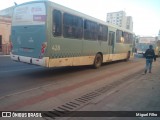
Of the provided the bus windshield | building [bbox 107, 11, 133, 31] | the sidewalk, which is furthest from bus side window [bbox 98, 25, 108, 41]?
building [bbox 107, 11, 133, 31]

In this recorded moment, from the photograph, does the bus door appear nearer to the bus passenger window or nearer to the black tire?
the black tire

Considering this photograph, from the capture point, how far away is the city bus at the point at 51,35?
852 cm

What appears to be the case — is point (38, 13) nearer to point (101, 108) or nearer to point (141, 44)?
point (101, 108)

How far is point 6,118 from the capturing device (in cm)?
451

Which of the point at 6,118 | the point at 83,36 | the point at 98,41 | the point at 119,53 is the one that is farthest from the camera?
the point at 119,53

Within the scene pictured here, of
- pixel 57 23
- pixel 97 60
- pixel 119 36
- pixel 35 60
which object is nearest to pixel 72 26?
pixel 57 23

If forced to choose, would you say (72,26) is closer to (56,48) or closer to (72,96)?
(56,48)

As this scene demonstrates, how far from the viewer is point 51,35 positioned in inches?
341

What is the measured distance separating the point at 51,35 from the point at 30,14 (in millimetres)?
1495

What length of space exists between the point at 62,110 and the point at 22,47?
16.8ft

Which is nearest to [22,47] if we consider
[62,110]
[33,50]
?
[33,50]

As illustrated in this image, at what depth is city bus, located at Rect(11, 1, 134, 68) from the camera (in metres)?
8.52

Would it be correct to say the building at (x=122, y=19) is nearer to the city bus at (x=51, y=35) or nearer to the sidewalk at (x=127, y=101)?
the city bus at (x=51, y=35)

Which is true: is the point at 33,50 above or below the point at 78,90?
above
